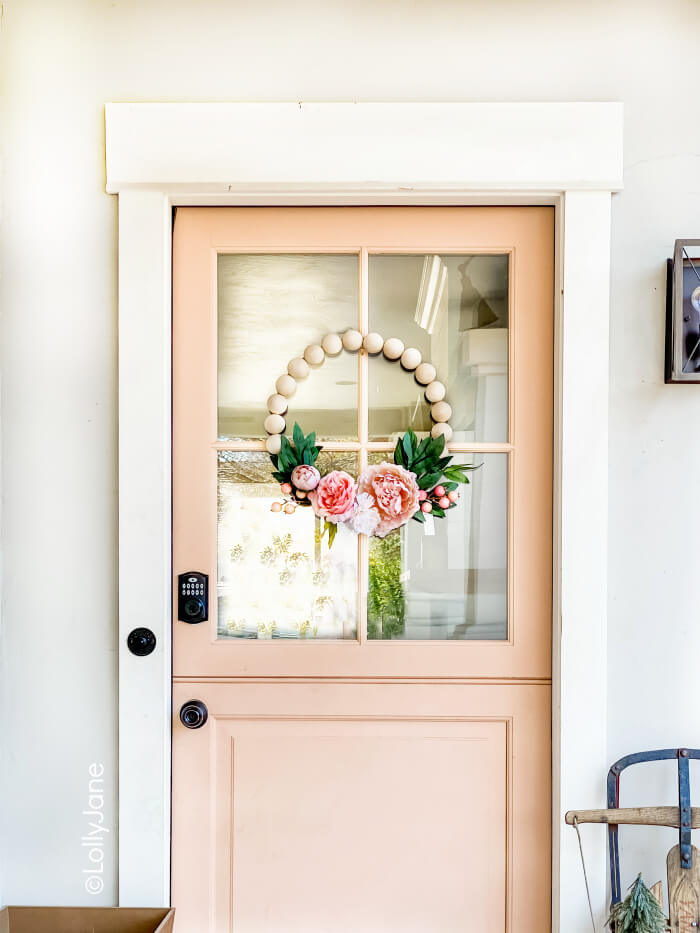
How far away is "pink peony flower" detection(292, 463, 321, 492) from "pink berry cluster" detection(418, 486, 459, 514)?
241 millimetres

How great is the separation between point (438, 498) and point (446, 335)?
14.7 inches

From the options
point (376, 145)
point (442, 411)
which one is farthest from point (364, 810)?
point (376, 145)

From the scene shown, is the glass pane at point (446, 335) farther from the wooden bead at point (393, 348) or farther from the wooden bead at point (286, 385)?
the wooden bead at point (286, 385)

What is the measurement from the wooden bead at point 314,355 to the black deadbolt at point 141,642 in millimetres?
700

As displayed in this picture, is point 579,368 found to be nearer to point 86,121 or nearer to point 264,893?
point 86,121

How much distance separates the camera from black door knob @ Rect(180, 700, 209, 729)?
1479 mm

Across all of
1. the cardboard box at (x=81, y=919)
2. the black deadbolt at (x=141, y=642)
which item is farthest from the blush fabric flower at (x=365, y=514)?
the cardboard box at (x=81, y=919)

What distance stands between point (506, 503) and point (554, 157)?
76 cm

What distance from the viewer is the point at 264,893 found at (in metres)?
1.50

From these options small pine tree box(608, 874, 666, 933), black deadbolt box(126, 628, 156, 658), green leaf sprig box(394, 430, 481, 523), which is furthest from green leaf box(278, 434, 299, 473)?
small pine tree box(608, 874, 666, 933)

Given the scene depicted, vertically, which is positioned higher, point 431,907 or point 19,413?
point 19,413

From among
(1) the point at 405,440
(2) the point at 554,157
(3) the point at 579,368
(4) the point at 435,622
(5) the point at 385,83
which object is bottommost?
(4) the point at 435,622

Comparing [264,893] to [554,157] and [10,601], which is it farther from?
[554,157]

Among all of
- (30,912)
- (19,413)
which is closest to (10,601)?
(19,413)
